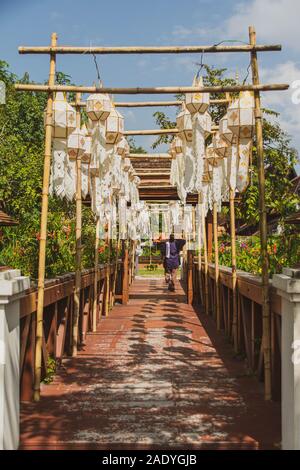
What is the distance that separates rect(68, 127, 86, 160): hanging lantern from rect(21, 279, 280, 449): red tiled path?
2.21 meters

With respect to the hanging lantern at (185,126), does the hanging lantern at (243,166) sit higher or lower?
lower

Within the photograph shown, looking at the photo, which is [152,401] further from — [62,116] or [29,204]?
[29,204]

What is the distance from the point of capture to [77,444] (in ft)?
10.9

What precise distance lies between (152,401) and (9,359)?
1.55 meters

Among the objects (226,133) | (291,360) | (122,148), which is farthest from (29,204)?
(291,360)

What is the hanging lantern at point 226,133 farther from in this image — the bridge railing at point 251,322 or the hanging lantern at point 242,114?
the bridge railing at point 251,322

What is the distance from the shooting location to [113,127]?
18.9 ft

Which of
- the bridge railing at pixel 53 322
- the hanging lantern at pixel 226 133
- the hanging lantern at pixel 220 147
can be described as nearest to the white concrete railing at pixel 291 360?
the bridge railing at pixel 53 322

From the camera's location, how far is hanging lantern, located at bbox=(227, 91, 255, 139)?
4719 mm

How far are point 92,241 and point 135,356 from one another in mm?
4092

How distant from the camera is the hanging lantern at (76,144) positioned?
19.3ft

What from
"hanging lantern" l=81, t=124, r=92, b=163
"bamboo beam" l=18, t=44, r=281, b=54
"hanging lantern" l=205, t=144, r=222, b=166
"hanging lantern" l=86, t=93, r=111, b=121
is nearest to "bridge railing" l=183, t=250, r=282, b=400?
"hanging lantern" l=205, t=144, r=222, b=166

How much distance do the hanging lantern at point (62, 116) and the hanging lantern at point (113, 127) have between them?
950 mm

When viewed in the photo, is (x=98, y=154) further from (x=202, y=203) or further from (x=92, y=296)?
(x=202, y=203)
